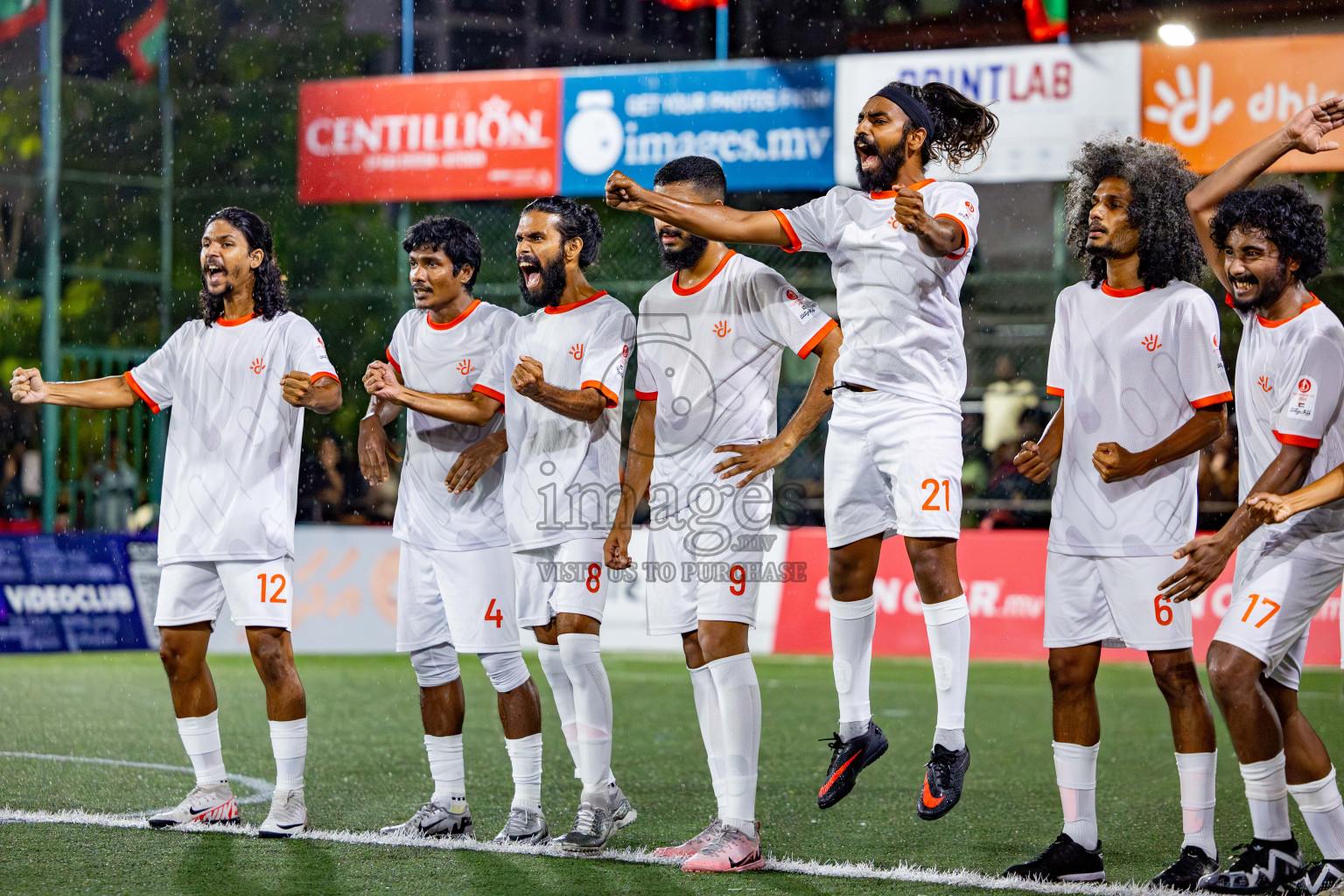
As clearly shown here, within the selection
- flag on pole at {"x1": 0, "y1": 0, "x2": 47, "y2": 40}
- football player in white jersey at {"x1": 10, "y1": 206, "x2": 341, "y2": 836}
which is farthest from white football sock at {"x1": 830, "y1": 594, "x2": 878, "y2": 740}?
flag on pole at {"x1": 0, "y1": 0, "x2": 47, "y2": 40}

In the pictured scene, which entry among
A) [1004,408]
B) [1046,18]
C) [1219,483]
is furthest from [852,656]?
[1046,18]

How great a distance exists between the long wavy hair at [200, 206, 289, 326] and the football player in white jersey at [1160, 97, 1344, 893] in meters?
3.25

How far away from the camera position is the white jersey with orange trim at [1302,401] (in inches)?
179

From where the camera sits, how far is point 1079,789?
493 centimetres

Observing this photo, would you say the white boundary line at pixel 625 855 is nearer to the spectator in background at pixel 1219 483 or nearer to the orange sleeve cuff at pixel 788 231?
the orange sleeve cuff at pixel 788 231

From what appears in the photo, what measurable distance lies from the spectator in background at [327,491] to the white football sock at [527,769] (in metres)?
7.05

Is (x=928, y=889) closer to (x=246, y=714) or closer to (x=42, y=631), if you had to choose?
(x=246, y=714)

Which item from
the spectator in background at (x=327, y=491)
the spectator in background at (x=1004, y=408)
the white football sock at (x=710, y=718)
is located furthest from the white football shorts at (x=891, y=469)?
the spectator in background at (x=327, y=491)

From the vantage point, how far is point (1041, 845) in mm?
5520

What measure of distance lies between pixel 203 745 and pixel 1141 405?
11.5 ft

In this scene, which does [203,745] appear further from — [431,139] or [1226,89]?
[1226,89]

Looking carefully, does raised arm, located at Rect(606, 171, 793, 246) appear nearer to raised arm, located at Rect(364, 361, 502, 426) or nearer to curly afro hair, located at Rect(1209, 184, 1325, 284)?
raised arm, located at Rect(364, 361, 502, 426)

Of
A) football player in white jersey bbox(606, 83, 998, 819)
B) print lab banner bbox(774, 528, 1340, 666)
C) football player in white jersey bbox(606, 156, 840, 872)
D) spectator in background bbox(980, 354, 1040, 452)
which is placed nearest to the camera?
football player in white jersey bbox(606, 83, 998, 819)

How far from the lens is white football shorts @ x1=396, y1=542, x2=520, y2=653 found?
5.54m
